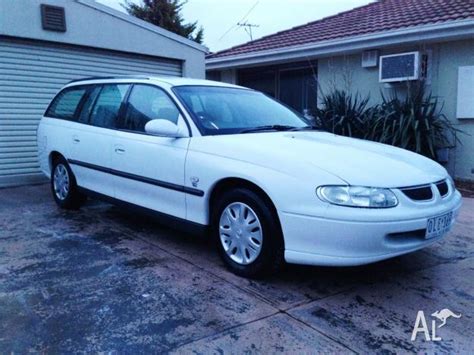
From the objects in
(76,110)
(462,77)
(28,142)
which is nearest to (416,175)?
(76,110)

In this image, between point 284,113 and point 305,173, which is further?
point 284,113

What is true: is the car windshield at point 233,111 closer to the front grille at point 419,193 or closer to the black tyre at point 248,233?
the black tyre at point 248,233

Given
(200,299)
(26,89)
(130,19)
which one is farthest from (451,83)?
(26,89)

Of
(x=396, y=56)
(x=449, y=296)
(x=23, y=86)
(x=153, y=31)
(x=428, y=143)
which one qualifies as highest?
(x=153, y=31)

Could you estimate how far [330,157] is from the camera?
3309 mm

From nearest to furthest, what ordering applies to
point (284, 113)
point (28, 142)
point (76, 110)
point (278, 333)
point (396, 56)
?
point (278, 333)
point (284, 113)
point (76, 110)
point (28, 142)
point (396, 56)

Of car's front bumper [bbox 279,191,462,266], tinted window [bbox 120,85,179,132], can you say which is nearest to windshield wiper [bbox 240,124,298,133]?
tinted window [bbox 120,85,179,132]

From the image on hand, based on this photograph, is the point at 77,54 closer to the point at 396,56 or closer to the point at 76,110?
the point at 76,110

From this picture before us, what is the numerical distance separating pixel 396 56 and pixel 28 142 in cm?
687

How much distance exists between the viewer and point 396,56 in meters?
8.64

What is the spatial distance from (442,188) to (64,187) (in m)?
4.24

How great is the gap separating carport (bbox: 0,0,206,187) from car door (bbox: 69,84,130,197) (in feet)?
9.91

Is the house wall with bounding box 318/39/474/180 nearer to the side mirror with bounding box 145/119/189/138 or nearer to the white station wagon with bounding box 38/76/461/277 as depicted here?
the white station wagon with bounding box 38/76/461/277

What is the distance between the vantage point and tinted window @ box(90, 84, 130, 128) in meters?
4.70
